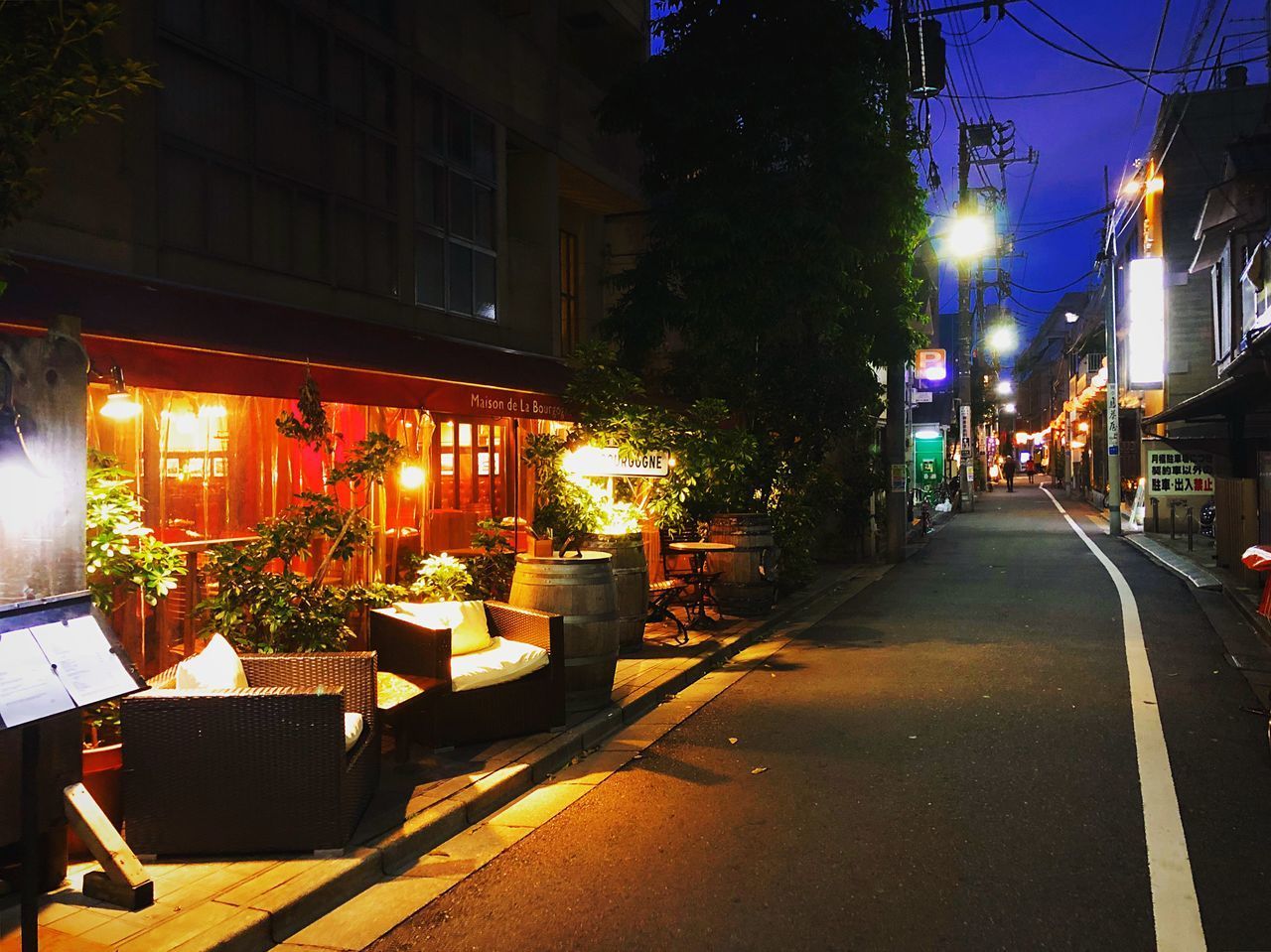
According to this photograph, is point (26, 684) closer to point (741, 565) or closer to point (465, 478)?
point (465, 478)

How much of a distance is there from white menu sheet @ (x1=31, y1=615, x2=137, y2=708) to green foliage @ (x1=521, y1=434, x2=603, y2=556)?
6033 mm

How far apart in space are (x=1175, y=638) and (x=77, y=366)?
11.1 metres

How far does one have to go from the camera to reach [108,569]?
4.80 metres

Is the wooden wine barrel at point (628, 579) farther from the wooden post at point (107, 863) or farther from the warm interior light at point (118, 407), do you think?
the wooden post at point (107, 863)

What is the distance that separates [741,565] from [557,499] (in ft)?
10.2

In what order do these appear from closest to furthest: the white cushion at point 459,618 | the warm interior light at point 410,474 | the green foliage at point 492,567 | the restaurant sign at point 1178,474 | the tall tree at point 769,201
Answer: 1. the white cushion at point 459,618
2. the green foliage at point 492,567
3. the warm interior light at point 410,474
4. the tall tree at point 769,201
5. the restaurant sign at point 1178,474

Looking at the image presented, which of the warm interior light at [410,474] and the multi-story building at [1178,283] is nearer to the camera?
the warm interior light at [410,474]

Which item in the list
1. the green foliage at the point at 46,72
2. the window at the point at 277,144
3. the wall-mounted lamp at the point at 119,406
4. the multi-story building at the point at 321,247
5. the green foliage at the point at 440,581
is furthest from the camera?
the window at the point at 277,144

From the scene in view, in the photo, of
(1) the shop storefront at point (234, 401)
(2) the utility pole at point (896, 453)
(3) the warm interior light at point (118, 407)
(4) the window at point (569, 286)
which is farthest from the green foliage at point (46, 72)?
(2) the utility pole at point (896, 453)

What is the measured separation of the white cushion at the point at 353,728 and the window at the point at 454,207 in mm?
7095

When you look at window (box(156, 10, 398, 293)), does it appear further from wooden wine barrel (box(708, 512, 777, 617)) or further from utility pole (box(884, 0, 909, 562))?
utility pole (box(884, 0, 909, 562))

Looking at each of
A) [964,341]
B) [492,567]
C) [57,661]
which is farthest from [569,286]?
[964,341]

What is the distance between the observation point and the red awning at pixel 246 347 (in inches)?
217

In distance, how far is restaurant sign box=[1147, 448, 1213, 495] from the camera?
25797mm
